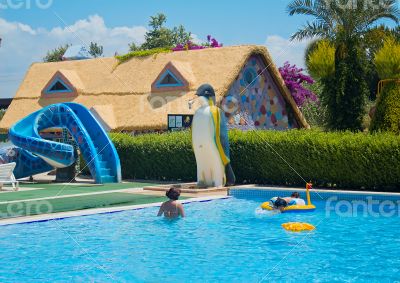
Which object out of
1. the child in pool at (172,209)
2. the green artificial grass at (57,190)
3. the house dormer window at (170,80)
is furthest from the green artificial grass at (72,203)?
the house dormer window at (170,80)

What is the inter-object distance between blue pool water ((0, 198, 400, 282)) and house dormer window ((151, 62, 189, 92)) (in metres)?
14.3

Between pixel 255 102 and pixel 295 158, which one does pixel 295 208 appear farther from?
pixel 255 102

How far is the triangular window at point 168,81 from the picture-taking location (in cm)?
2655

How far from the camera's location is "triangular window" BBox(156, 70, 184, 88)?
26547 mm

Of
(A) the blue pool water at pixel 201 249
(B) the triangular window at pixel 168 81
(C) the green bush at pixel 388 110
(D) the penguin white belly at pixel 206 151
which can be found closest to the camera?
(A) the blue pool water at pixel 201 249

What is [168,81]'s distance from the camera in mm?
27094

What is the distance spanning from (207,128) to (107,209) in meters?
4.21

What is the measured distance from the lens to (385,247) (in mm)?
9406

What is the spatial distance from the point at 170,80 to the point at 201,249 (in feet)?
60.5
